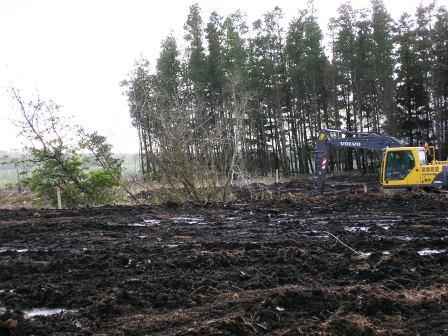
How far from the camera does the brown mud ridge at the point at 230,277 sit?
3.33 metres

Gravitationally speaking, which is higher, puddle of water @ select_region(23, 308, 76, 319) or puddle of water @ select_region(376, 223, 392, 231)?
puddle of water @ select_region(23, 308, 76, 319)

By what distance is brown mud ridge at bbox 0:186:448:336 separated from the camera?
333 cm

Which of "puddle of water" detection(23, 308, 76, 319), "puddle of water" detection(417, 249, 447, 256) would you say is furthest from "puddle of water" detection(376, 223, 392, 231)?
"puddle of water" detection(23, 308, 76, 319)

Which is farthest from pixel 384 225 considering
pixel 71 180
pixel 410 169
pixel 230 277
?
pixel 71 180

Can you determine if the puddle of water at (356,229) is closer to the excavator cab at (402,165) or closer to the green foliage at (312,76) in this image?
the excavator cab at (402,165)

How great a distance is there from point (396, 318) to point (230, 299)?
1.26 m

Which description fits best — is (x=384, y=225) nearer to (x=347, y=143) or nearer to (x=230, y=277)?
(x=230, y=277)

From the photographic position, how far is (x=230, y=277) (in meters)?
4.69

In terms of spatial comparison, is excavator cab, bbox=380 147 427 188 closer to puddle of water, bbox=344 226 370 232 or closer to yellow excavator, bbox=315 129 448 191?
yellow excavator, bbox=315 129 448 191

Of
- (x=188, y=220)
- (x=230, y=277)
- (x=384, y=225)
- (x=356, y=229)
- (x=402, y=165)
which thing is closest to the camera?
(x=230, y=277)

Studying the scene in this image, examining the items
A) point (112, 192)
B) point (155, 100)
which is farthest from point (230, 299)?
point (112, 192)

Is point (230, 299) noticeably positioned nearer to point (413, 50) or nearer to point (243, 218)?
point (243, 218)

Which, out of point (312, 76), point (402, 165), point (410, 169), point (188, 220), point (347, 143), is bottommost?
point (188, 220)

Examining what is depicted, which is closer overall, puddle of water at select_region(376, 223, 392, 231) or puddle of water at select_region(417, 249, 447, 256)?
puddle of water at select_region(417, 249, 447, 256)
